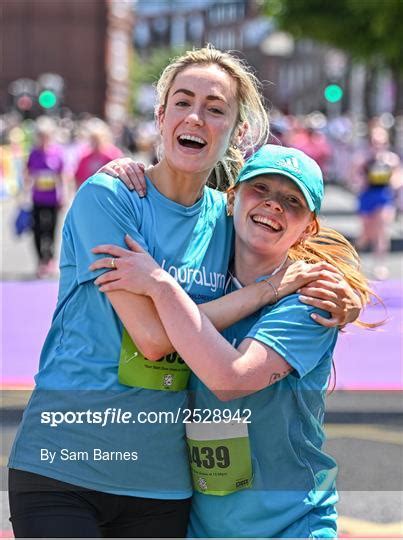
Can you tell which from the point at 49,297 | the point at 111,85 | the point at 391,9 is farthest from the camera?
the point at 111,85

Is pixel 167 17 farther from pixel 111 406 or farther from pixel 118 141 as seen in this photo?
pixel 111 406

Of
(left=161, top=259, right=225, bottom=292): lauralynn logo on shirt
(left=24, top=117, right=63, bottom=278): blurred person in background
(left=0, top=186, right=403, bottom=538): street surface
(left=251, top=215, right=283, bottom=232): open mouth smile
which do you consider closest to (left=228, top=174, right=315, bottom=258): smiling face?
(left=251, top=215, right=283, bottom=232): open mouth smile

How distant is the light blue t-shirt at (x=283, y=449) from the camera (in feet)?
8.91

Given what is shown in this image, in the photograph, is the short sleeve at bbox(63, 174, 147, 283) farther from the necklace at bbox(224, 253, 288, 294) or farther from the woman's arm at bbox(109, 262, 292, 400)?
the necklace at bbox(224, 253, 288, 294)

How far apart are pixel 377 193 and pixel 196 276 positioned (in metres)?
11.8

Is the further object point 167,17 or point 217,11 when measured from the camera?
point 167,17

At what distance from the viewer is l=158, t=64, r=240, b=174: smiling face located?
112 inches

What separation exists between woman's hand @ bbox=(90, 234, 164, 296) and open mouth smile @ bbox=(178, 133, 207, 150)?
335 mm

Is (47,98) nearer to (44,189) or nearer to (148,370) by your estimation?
(44,189)

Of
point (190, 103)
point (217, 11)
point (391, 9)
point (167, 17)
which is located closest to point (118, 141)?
point (391, 9)

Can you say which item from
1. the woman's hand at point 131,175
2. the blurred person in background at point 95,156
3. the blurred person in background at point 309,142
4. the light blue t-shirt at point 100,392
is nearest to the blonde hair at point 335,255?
the light blue t-shirt at point 100,392

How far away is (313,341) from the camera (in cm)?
276

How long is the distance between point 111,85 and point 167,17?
9904 cm

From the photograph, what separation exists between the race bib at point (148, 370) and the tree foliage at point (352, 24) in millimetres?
27217
